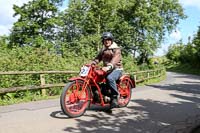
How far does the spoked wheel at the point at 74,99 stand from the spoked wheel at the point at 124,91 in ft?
5.06

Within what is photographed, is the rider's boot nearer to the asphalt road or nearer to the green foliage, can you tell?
the asphalt road

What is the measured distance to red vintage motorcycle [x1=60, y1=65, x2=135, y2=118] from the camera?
314 inches

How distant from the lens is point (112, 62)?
881 centimetres

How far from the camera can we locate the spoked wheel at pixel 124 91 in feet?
32.4

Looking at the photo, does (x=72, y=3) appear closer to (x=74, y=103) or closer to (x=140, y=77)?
(x=140, y=77)

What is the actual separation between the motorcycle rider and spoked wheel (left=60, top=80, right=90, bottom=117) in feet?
2.14

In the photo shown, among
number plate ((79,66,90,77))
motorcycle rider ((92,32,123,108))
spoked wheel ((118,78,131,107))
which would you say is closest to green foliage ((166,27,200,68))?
spoked wheel ((118,78,131,107))

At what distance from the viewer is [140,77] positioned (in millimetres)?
23375

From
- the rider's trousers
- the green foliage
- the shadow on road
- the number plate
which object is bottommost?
the shadow on road

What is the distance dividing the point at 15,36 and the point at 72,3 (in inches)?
416

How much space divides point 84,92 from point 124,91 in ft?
6.16

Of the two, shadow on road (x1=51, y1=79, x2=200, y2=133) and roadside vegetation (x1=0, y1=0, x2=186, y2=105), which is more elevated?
roadside vegetation (x1=0, y1=0, x2=186, y2=105)

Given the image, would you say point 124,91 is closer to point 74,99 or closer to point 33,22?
point 74,99

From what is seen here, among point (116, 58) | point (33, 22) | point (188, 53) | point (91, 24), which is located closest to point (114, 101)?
point (116, 58)
